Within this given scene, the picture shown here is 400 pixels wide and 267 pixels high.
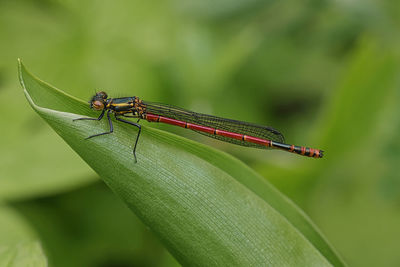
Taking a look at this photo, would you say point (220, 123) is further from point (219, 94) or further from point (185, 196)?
point (185, 196)

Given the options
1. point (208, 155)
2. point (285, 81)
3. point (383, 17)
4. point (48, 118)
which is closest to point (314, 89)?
point (285, 81)

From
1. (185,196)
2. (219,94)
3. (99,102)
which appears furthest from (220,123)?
(185,196)

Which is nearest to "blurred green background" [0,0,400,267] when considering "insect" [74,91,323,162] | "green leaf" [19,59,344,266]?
"insect" [74,91,323,162]

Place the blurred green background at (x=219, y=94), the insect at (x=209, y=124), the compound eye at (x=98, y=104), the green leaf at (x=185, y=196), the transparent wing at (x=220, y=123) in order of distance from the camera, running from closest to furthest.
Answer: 1. the green leaf at (x=185, y=196)
2. the compound eye at (x=98, y=104)
3. the insect at (x=209, y=124)
4. the transparent wing at (x=220, y=123)
5. the blurred green background at (x=219, y=94)

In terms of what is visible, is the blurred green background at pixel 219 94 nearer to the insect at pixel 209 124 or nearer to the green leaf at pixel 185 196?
the insect at pixel 209 124

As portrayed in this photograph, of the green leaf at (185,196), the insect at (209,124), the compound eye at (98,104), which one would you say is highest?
the insect at (209,124)

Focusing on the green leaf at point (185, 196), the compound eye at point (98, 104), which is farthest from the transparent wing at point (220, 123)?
the green leaf at point (185, 196)
